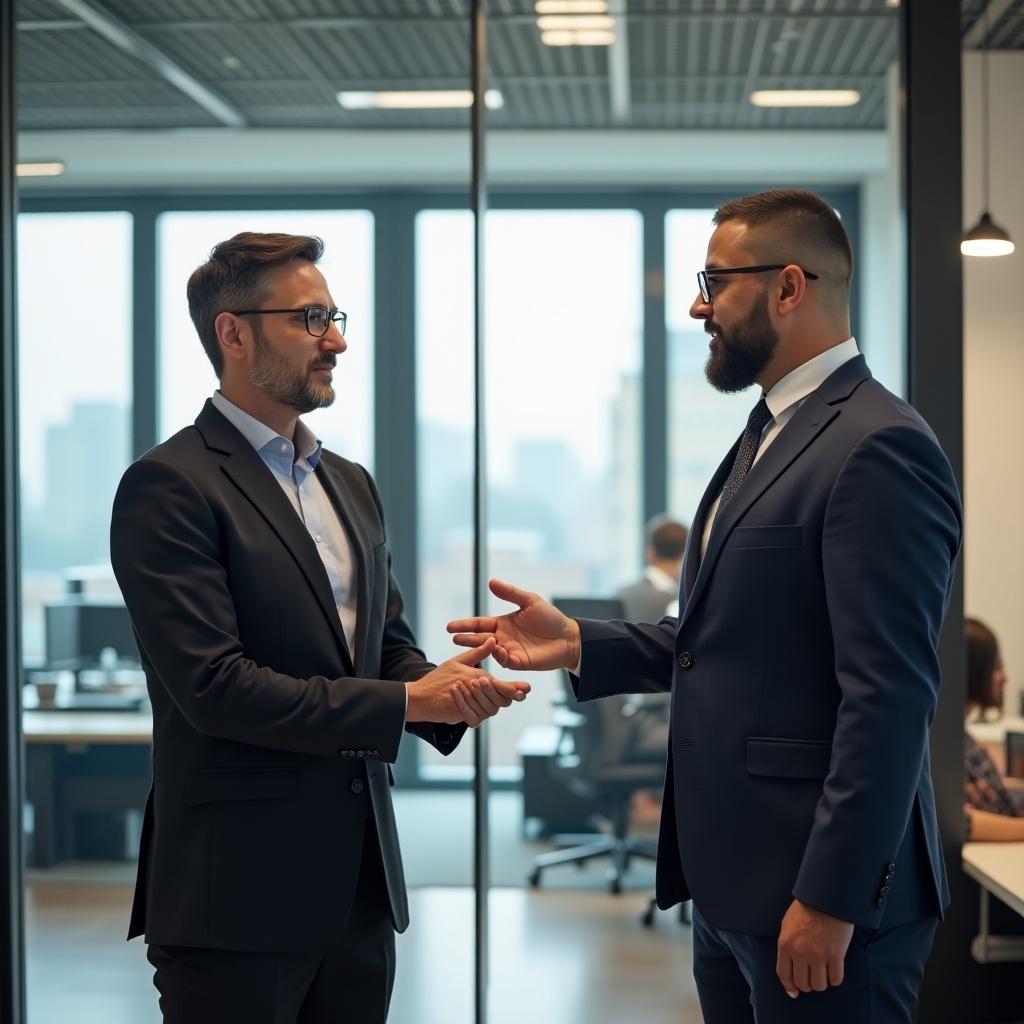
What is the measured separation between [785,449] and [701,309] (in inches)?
11.7

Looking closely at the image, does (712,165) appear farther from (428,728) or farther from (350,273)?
(428,728)

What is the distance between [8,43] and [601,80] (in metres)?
3.40

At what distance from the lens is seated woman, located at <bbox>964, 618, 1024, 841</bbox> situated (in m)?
3.09

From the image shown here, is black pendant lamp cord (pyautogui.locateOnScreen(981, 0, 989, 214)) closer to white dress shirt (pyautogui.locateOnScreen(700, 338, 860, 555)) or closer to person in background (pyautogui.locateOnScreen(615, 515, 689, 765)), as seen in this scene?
person in background (pyautogui.locateOnScreen(615, 515, 689, 765))

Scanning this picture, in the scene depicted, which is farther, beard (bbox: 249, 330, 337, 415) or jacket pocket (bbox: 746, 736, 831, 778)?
beard (bbox: 249, 330, 337, 415)

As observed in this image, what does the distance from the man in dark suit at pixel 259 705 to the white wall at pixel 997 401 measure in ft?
13.9

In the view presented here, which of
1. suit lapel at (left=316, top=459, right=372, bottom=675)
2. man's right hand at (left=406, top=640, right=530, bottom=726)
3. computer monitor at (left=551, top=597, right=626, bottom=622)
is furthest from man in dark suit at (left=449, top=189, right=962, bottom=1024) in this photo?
computer monitor at (left=551, top=597, right=626, bottom=622)

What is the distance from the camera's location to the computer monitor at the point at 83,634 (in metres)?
5.30

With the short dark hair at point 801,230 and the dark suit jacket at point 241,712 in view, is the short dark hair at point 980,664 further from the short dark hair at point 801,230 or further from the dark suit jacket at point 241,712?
the dark suit jacket at point 241,712

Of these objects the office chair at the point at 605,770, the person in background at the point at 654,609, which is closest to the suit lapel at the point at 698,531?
→ the person in background at the point at 654,609

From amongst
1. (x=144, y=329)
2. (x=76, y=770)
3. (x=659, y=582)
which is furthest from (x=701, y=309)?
(x=144, y=329)

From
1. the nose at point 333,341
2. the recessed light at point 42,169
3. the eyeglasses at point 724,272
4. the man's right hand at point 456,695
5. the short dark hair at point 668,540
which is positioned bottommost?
the man's right hand at point 456,695

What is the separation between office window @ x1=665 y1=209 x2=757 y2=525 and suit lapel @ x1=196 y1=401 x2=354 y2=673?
559 centimetres

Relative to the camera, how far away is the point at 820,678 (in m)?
1.72
